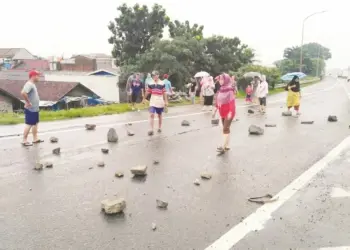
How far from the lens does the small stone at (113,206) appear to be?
4.59m

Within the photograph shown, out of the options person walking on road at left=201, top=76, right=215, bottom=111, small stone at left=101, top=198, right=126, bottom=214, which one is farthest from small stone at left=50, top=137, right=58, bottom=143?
person walking on road at left=201, top=76, right=215, bottom=111

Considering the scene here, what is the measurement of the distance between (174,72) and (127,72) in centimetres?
571

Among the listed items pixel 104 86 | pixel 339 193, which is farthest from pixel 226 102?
pixel 104 86

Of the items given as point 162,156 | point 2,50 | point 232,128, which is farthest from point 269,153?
point 2,50

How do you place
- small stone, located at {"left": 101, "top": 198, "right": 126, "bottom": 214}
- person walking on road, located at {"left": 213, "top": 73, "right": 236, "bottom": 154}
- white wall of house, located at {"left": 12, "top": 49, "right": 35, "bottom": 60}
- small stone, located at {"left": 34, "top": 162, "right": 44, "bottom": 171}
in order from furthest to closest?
white wall of house, located at {"left": 12, "top": 49, "right": 35, "bottom": 60} < person walking on road, located at {"left": 213, "top": 73, "right": 236, "bottom": 154} < small stone, located at {"left": 34, "top": 162, "right": 44, "bottom": 171} < small stone, located at {"left": 101, "top": 198, "right": 126, "bottom": 214}

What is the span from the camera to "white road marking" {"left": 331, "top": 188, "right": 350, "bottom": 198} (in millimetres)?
5350

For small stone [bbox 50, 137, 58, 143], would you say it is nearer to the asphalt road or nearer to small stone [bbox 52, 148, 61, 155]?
the asphalt road

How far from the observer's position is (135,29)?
3509 cm

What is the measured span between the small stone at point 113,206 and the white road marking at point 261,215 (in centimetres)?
136

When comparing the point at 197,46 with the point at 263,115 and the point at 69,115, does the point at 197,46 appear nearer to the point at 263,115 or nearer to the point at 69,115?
the point at 263,115

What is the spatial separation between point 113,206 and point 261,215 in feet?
6.06

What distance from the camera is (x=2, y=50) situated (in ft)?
263

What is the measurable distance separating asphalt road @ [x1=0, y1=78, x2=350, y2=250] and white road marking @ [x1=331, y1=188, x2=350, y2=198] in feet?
1.13

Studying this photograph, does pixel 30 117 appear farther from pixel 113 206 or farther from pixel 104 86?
pixel 104 86
